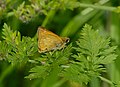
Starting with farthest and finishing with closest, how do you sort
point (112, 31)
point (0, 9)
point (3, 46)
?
point (112, 31)
point (0, 9)
point (3, 46)

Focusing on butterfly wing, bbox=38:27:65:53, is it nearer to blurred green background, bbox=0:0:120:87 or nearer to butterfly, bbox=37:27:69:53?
butterfly, bbox=37:27:69:53

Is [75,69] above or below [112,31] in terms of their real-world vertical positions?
below

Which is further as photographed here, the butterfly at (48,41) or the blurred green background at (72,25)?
the blurred green background at (72,25)

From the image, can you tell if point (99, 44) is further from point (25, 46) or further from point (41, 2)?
point (41, 2)

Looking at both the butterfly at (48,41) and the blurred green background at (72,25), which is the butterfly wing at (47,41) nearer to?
the butterfly at (48,41)

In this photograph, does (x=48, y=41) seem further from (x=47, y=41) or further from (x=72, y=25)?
(x=72, y=25)

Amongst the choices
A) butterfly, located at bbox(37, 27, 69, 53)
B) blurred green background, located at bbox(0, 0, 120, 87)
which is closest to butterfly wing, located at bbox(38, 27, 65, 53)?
butterfly, located at bbox(37, 27, 69, 53)

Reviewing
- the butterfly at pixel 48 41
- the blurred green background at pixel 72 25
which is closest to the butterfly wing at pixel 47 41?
the butterfly at pixel 48 41

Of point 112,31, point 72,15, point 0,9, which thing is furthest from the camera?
point 72,15

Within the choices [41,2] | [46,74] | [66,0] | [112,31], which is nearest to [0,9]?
[41,2]
